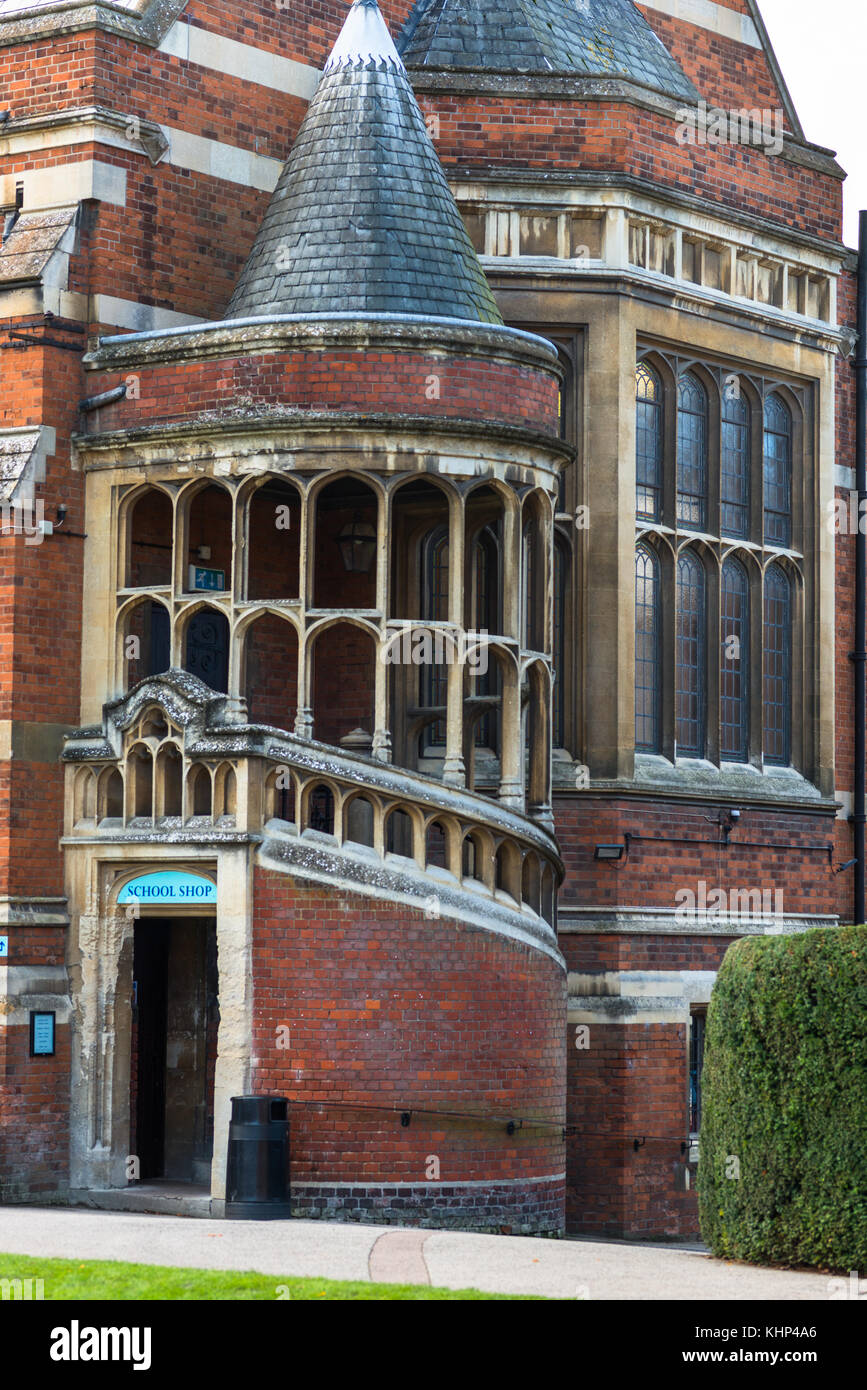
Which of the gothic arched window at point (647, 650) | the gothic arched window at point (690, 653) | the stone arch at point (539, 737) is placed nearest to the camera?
the stone arch at point (539, 737)

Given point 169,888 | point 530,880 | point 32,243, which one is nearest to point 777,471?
point 530,880

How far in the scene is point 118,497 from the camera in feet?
56.4

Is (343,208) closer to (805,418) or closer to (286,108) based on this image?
(286,108)

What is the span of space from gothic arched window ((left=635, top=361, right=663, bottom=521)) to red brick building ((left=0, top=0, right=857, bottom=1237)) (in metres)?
0.04

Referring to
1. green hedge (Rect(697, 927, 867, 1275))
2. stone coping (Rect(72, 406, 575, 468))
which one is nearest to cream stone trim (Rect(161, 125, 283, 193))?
stone coping (Rect(72, 406, 575, 468))

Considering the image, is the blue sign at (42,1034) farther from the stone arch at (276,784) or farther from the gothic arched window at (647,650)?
the gothic arched window at (647,650)

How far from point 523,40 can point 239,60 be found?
9.55 feet

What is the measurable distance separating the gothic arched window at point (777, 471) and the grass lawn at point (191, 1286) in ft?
38.7

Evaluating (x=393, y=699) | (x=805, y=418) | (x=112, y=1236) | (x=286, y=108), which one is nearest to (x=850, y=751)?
(x=805, y=418)

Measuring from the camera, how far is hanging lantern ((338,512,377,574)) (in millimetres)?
18547

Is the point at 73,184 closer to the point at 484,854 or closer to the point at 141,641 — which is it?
the point at 141,641

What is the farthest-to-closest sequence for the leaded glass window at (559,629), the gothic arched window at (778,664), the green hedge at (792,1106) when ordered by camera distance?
the gothic arched window at (778,664) → the leaded glass window at (559,629) → the green hedge at (792,1106)

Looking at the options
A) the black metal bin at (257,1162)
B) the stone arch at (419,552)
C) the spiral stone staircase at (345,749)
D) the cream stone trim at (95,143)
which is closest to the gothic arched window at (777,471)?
the stone arch at (419,552)

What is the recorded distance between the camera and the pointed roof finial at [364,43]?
58.8 ft
